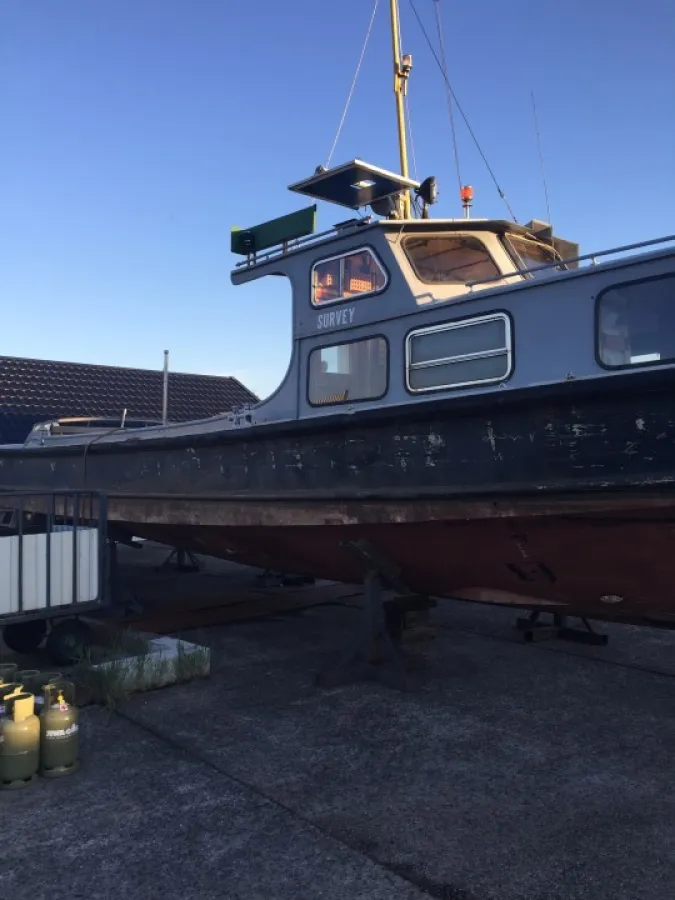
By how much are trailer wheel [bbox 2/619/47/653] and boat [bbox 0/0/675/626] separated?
1267mm

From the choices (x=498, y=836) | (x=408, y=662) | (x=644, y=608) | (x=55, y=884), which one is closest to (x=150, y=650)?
(x=408, y=662)

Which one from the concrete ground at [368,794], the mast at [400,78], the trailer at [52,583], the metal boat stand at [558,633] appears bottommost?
the concrete ground at [368,794]

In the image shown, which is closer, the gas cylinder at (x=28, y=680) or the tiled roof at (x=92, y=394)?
the gas cylinder at (x=28, y=680)

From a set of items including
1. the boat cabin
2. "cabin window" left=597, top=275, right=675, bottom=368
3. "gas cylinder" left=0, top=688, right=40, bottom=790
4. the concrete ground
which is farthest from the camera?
the boat cabin

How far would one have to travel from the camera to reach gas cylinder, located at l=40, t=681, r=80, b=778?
354 cm

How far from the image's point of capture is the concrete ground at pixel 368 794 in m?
2.71

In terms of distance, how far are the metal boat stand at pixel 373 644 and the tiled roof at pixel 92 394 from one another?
435 inches

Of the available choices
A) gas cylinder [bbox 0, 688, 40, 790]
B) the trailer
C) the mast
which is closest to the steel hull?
the trailer

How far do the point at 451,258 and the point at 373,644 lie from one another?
2946mm

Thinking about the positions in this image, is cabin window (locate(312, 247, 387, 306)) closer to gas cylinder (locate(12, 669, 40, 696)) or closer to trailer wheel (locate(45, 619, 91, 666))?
trailer wheel (locate(45, 619, 91, 666))

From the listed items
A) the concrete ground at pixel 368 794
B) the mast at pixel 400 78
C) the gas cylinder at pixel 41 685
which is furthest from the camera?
the mast at pixel 400 78

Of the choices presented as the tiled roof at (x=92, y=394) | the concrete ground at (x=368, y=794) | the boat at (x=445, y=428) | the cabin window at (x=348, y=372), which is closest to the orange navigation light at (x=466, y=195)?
the boat at (x=445, y=428)

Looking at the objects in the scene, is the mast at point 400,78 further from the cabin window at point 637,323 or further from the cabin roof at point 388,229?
the cabin window at point 637,323

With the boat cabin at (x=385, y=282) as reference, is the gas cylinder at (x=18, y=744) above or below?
below
